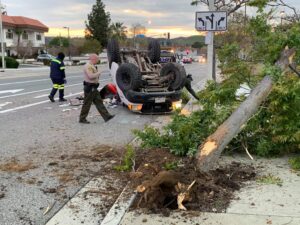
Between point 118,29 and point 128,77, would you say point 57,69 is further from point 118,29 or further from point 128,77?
point 118,29

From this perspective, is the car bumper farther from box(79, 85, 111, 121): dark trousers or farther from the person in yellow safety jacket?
the person in yellow safety jacket

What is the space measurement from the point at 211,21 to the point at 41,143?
608 centimetres

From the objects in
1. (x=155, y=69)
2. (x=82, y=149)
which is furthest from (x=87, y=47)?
(x=82, y=149)

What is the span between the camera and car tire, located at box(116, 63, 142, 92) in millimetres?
11477

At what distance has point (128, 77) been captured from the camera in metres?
11.8

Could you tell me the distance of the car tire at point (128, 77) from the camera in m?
11.5

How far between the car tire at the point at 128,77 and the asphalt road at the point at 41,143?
2.54ft

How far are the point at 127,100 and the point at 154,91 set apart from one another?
77cm

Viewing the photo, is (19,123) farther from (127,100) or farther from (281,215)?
(281,215)

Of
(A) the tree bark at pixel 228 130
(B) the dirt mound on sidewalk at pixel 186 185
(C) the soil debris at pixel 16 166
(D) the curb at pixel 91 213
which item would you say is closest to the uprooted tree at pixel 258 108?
(A) the tree bark at pixel 228 130

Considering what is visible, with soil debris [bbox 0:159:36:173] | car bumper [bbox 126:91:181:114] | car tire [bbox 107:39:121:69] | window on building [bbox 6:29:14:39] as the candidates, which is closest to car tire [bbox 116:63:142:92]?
car bumper [bbox 126:91:181:114]

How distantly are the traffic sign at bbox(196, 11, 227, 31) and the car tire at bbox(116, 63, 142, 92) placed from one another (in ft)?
7.02

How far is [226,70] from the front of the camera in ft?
23.0

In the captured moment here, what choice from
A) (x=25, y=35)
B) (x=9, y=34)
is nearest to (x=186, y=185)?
(x=9, y=34)
